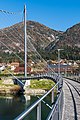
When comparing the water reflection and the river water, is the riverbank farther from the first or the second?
the river water

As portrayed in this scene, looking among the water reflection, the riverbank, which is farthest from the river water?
the riverbank

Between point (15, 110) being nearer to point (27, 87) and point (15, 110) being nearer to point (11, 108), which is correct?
point (11, 108)

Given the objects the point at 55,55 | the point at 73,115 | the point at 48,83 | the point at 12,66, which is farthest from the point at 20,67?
the point at 73,115

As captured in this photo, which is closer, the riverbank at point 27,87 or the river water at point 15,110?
the river water at point 15,110

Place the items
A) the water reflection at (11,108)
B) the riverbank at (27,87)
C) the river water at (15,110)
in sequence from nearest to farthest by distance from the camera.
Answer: the river water at (15,110) < the water reflection at (11,108) < the riverbank at (27,87)

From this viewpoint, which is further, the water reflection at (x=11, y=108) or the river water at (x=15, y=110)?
the water reflection at (x=11, y=108)

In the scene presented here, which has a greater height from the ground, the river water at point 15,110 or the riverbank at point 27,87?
the riverbank at point 27,87

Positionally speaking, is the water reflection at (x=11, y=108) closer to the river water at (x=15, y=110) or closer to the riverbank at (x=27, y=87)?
the river water at (x=15, y=110)

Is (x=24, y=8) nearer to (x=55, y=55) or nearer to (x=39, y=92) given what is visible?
(x=39, y=92)

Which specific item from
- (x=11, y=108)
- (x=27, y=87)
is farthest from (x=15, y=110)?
(x=27, y=87)

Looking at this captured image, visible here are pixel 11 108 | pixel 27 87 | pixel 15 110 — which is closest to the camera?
pixel 15 110

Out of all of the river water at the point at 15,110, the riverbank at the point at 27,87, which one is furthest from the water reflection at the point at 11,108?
the riverbank at the point at 27,87

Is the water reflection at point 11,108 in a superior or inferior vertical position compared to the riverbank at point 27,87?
inferior

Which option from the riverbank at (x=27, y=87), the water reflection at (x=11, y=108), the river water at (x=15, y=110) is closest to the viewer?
the river water at (x=15, y=110)
